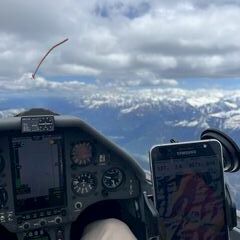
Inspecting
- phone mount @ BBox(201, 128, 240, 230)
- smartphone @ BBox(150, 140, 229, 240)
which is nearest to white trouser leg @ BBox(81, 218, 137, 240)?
smartphone @ BBox(150, 140, 229, 240)

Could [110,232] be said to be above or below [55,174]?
below

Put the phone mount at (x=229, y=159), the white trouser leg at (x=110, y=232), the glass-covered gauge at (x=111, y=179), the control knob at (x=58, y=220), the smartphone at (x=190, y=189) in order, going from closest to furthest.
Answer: the white trouser leg at (x=110, y=232) < the smartphone at (x=190, y=189) < the phone mount at (x=229, y=159) < the control knob at (x=58, y=220) < the glass-covered gauge at (x=111, y=179)

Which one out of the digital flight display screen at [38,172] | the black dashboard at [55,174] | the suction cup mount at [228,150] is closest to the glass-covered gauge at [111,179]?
the black dashboard at [55,174]

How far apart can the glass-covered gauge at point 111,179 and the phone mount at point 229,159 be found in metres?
0.87

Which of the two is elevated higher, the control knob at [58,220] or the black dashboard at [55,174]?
the black dashboard at [55,174]

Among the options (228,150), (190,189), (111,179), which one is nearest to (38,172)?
(111,179)

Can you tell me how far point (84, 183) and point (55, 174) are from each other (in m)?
0.27

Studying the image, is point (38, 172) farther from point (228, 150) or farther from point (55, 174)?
point (228, 150)

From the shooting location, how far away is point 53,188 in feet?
12.8

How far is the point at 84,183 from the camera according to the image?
401 cm

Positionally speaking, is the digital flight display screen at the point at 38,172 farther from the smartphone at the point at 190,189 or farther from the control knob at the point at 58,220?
the smartphone at the point at 190,189

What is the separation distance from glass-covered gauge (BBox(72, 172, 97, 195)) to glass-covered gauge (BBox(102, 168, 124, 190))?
90mm

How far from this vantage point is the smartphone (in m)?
3.63

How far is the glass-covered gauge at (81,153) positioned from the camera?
13.0 ft
